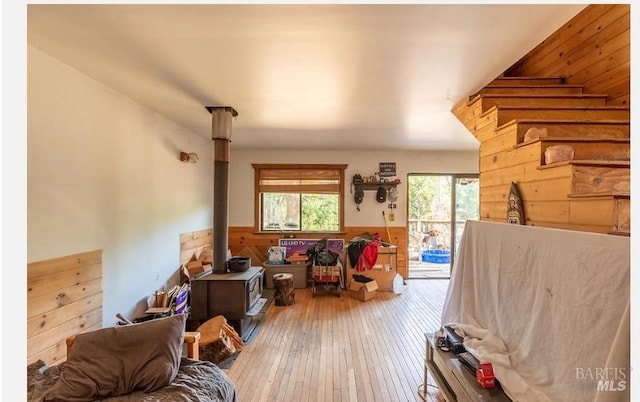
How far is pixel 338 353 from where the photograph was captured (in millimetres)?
2748

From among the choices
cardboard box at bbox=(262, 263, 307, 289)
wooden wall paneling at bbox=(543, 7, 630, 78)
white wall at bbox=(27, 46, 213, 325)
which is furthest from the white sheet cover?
cardboard box at bbox=(262, 263, 307, 289)

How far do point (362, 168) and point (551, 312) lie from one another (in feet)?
14.8

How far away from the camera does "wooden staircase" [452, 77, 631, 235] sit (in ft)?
4.98

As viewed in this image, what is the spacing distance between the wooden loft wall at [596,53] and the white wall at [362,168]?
8.93ft

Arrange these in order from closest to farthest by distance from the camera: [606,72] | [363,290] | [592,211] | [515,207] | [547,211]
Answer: [592,211], [547,211], [515,207], [606,72], [363,290]

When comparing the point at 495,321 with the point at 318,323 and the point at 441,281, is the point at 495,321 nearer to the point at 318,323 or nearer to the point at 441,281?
the point at 318,323

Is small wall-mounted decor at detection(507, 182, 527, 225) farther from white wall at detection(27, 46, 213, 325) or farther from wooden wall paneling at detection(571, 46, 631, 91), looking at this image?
white wall at detection(27, 46, 213, 325)

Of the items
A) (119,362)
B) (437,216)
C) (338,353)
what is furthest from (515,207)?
(437,216)

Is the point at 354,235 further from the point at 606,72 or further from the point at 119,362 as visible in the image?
the point at 119,362

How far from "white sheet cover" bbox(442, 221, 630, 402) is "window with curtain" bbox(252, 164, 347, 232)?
3787 millimetres

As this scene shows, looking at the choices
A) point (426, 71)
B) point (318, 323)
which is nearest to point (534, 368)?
point (426, 71)

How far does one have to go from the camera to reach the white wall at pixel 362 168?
562 centimetres

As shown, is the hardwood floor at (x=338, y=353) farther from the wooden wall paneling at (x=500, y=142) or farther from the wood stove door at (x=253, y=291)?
the wooden wall paneling at (x=500, y=142)

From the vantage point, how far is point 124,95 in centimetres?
277
